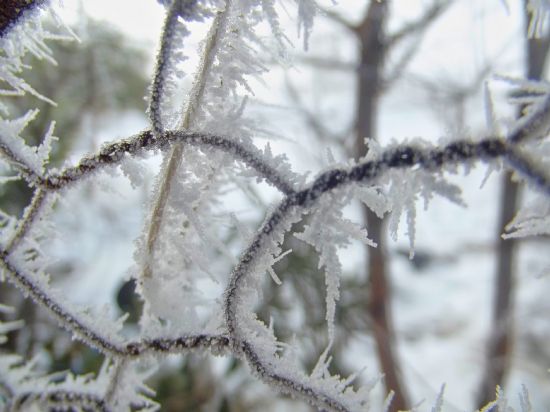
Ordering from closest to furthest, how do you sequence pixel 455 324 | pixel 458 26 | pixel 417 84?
pixel 417 84, pixel 458 26, pixel 455 324

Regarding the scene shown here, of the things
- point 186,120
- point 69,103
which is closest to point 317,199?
point 186,120

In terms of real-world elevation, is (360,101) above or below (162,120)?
above

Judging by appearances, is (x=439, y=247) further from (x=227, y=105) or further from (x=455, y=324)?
(x=227, y=105)

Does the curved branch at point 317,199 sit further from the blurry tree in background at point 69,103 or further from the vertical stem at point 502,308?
the vertical stem at point 502,308

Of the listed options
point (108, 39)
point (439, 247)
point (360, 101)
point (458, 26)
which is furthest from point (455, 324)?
point (108, 39)

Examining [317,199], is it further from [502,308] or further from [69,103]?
[69,103]

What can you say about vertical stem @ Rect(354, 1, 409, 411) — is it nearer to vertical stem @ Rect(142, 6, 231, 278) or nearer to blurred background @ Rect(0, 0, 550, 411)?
blurred background @ Rect(0, 0, 550, 411)

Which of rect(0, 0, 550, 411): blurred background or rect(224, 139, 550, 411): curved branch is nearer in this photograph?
rect(224, 139, 550, 411): curved branch

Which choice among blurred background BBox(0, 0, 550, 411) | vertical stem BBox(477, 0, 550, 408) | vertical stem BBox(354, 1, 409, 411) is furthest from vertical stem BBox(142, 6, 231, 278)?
vertical stem BBox(477, 0, 550, 408)
